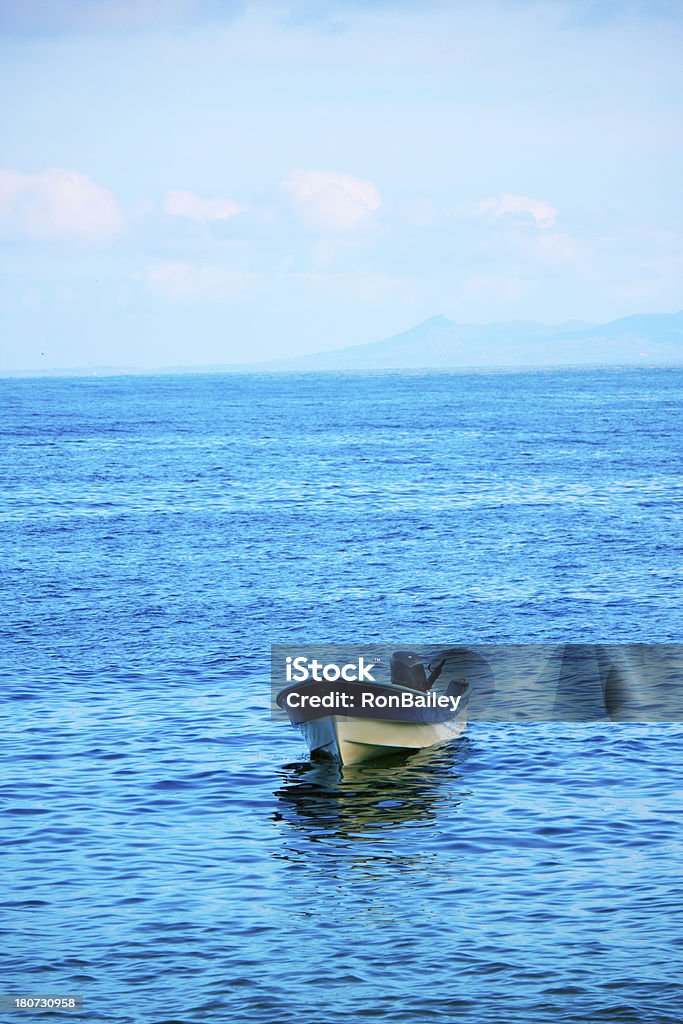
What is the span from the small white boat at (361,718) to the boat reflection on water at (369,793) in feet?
1.23

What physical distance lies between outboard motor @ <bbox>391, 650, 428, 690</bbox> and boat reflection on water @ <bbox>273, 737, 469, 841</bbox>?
2.01 m

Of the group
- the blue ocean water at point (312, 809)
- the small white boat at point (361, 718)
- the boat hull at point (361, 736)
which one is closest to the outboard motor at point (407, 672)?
the small white boat at point (361, 718)

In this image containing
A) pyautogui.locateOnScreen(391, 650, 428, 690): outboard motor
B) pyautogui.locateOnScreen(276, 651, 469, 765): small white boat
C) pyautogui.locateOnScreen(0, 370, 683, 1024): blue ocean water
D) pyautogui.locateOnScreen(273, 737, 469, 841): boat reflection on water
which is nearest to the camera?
pyautogui.locateOnScreen(0, 370, 683, 1024): blue ocean water

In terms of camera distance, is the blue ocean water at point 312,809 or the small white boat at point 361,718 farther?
the small white boat at point 361,718

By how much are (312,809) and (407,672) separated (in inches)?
263

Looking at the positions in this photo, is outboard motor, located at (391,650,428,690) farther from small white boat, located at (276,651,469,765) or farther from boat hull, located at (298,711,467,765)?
boat hull, located at (298,711,467,765)

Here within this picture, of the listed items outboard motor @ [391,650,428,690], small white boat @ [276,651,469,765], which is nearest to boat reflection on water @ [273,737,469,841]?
small white boat @ [276,651,469,765]

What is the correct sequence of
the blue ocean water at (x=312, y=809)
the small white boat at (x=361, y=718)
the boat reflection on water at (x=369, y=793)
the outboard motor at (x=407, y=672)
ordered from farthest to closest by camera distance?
the outboard motor at (x=407, y=672)
the small white boat at (x=361, y=718)
the boat reflection on water at (x=369, y=793)
the blue ocean water at (x=312, y=809)

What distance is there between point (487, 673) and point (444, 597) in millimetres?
12361

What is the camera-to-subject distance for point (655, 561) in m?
61.9

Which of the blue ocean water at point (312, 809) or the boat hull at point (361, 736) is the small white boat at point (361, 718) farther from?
the blue ocean water at point (312, 809)

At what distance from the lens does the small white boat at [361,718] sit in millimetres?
32094

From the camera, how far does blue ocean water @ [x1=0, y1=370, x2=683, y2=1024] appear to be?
21703 mm

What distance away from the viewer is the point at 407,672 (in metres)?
35.3
